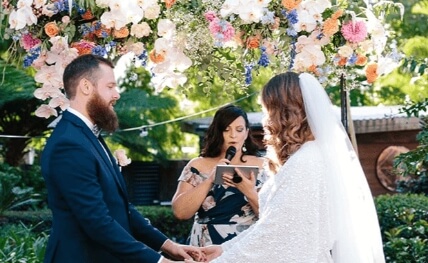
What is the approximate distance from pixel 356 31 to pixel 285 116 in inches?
34.7

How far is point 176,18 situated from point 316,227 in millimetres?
1336

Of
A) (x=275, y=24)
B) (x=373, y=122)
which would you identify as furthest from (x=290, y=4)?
(x=373, y=122)

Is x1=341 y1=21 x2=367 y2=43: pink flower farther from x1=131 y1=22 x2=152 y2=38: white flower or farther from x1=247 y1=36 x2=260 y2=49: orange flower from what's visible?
x1=131 y1=22 x2=152 y2=38: white flower

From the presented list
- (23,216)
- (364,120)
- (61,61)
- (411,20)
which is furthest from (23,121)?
(61,61)

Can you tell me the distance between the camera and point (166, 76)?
16.2ft

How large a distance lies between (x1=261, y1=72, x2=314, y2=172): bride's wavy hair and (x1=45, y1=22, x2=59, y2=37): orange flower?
1.17 metres

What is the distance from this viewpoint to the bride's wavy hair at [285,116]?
163 inches

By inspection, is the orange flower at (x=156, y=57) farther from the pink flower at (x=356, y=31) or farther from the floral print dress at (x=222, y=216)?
the floral print dress at (x=222, y=216)

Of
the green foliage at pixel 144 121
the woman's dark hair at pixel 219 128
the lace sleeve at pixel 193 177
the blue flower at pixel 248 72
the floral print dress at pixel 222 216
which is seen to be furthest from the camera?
the green foliage at pixel 144 121

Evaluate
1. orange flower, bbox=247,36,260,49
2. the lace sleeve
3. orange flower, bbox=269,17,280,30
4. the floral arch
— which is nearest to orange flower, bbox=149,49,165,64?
the floral arch

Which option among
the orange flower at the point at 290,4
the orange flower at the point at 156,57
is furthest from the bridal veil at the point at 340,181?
the orange flower at the point at 156,57

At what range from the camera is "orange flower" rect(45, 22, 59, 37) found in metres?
4.74

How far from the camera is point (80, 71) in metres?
4.30

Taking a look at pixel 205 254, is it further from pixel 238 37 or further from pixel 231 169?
pixel 238 37
